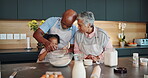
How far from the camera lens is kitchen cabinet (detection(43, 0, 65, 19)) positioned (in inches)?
129

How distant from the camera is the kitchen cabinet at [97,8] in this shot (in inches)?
142

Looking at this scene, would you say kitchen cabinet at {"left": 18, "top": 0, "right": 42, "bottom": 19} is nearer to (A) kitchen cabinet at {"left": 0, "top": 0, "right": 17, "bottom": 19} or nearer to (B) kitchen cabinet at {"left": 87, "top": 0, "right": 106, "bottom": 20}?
(A) kitchen cabinet at {"left": 0, "top": 0, "right": 17, "bottom": 19}

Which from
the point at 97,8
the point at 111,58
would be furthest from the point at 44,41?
the point at 97,8

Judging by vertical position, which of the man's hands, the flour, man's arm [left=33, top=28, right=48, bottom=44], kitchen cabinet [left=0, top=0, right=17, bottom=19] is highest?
kitchen cabinet [left=0, top=0, right=17, bottom=19]

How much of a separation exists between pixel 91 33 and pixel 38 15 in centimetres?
162

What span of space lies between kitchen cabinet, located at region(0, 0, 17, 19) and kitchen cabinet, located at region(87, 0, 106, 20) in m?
1.55

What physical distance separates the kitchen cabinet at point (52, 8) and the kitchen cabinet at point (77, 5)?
13cm

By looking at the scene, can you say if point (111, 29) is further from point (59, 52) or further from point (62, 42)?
point (59, 52)

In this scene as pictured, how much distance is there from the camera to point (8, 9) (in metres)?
3.09

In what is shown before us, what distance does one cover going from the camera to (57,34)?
2.02 meters

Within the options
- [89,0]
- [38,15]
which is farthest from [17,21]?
[89,0]

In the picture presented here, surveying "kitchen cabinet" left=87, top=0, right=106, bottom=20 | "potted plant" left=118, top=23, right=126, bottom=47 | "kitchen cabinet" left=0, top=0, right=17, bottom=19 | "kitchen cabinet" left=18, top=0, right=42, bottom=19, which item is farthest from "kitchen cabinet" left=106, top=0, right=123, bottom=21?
"kitchen cabinet" left=0, top=0, right=17, bottom=19

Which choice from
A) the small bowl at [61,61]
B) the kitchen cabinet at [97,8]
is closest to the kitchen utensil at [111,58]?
the small bowl at [61,61]

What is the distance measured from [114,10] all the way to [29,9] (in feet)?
6.42
